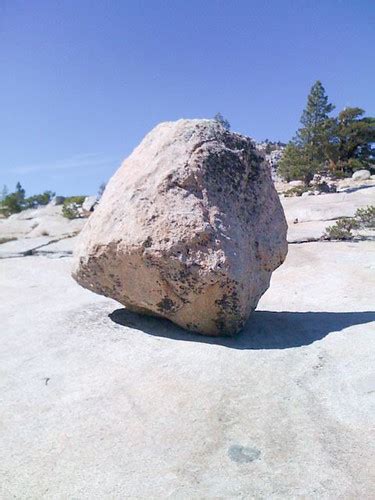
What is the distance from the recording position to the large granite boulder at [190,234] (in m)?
4.76

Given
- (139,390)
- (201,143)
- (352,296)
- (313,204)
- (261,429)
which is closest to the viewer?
(261,429)

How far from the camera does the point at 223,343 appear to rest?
487cm

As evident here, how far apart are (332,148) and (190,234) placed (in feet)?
86.2

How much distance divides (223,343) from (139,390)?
127 centimetres

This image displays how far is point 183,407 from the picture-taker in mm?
3621

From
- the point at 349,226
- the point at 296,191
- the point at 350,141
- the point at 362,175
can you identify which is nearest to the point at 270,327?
the point at 349,226

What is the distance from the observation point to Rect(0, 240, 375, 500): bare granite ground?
2.79 meters

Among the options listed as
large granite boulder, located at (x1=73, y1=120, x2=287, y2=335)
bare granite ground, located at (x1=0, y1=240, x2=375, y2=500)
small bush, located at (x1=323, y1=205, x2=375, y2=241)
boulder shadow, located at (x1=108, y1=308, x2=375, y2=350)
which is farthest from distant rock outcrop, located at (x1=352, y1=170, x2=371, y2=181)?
large granite boulder, located at (x1=73, y1=120, x2=287, y2=335)

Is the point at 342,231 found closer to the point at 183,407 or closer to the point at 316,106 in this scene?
the point at 183,407

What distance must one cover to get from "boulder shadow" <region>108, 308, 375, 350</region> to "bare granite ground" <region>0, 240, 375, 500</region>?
2cm

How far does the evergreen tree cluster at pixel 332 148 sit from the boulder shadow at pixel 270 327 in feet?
67.3

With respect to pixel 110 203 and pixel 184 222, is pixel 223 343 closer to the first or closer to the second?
pixel 184 222

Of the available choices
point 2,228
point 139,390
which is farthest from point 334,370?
point 2,228

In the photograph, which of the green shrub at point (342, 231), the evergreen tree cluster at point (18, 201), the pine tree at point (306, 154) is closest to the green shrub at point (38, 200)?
the evergreen tree cluster at point (18, 201)
